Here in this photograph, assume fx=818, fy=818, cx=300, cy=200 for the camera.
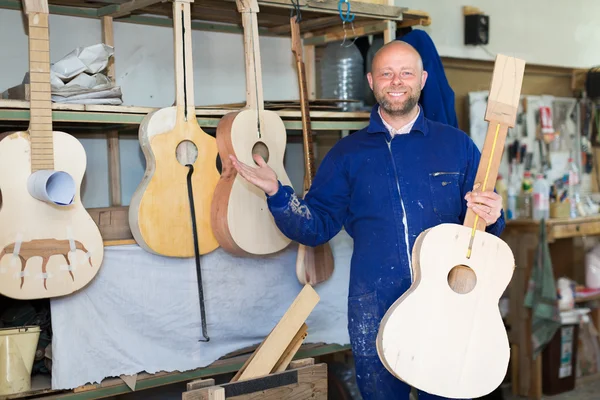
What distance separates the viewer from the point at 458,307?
2.47 metres

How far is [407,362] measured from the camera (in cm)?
242

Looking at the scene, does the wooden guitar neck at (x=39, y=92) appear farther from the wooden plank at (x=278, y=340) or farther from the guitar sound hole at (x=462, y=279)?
the guitar sound hole at (x=462, y=279)

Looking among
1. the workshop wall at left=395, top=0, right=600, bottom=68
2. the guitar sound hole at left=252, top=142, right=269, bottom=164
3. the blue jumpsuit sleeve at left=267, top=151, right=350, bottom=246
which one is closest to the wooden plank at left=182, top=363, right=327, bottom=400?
the blue jumpsuit sleeve at left=267, top=151, right=350, bottom=246

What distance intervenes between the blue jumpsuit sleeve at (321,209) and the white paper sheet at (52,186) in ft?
2.39

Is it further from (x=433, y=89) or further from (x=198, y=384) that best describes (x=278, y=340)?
(x=433, y=89)

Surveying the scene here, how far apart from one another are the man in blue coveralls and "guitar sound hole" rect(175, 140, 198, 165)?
1.32ft

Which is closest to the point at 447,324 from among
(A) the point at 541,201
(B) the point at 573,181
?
(A) the point at 541,201

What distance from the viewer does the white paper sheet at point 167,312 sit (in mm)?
3002

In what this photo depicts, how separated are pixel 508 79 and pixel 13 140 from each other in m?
1.66

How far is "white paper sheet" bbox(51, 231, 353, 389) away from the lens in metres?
3.00

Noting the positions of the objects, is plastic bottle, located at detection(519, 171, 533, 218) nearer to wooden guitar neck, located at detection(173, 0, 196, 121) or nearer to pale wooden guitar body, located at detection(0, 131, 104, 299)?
wooden guitar neck, located at detection(173, 0, 196, 121)

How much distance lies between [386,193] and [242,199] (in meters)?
0.63

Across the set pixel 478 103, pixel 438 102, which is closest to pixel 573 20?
pixel 478 103

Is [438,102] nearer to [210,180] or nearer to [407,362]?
[210,180]
